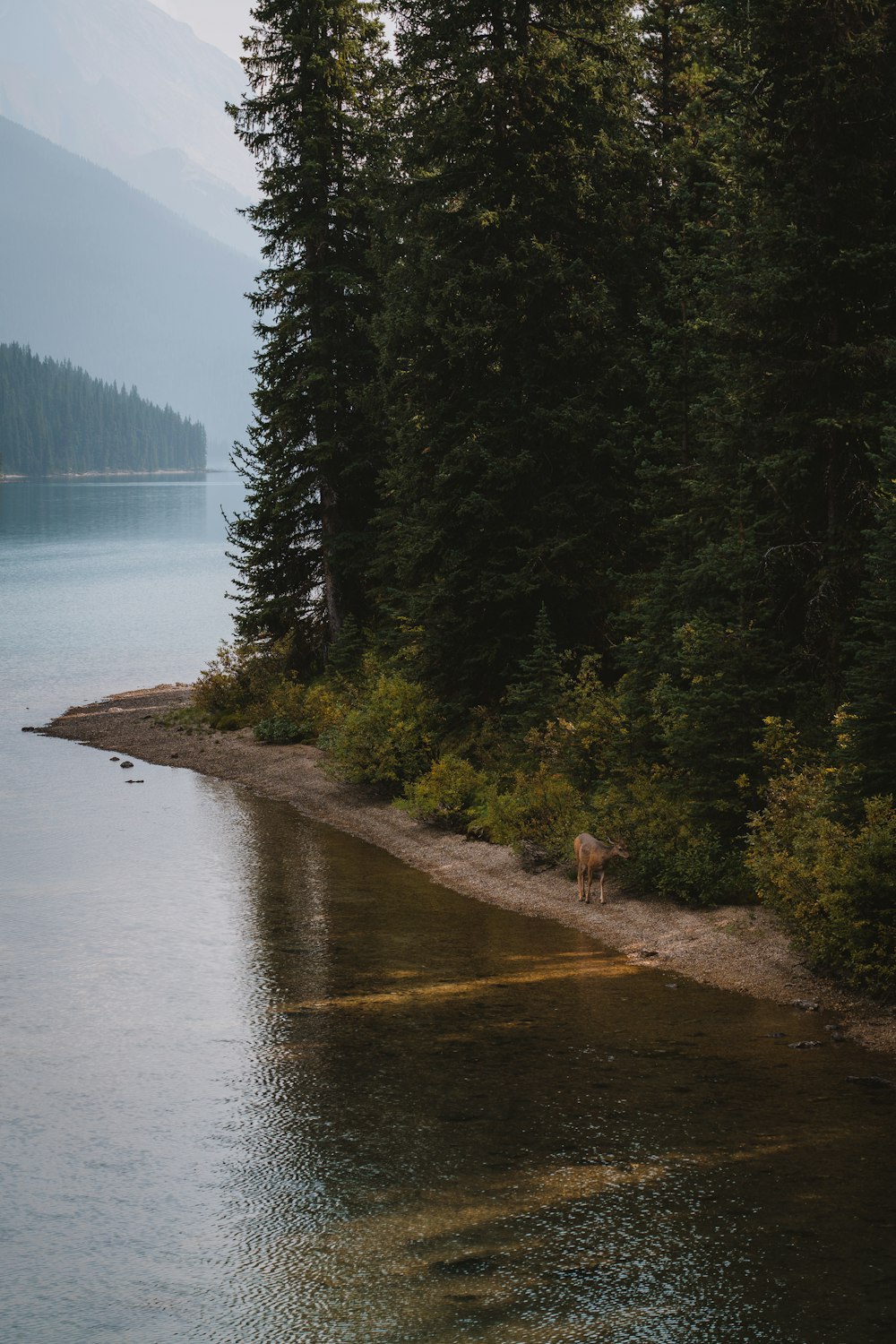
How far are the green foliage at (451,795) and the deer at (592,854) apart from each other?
448cm

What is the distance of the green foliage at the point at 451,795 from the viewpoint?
2194 cm

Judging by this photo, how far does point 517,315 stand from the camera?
22047 mm

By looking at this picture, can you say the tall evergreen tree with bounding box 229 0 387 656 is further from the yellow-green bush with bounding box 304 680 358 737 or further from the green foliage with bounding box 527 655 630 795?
the green foliage with bounding box 527 655 630 795

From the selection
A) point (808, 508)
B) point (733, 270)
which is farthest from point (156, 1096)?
point (733, 270)

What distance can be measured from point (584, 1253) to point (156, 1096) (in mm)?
4744

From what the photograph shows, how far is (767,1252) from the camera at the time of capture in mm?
8617

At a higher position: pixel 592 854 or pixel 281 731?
pixel 592 854

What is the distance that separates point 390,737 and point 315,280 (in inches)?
480

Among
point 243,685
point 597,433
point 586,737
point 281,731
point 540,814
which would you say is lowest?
point 281,731

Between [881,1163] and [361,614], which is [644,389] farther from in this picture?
[881,1163]

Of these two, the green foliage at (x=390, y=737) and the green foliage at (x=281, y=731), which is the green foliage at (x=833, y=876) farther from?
the green foliage at (x=281, y=731)

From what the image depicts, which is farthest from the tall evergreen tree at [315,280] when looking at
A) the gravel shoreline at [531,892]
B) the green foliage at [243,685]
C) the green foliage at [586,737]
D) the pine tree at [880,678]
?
the pine tree at [880,678]

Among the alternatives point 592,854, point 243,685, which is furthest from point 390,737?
point 243,685

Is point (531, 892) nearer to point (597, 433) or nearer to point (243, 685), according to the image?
point (597, 433)
